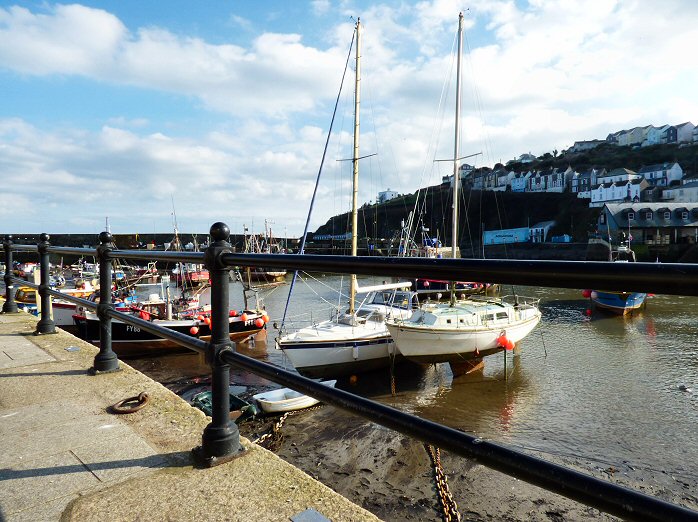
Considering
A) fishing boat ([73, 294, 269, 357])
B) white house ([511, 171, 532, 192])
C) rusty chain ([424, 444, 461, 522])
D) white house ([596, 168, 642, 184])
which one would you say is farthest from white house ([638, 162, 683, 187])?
rusty chain ([424, 444, 461, 522])

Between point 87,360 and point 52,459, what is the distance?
1.82 metres

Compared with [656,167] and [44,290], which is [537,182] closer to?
[656,167]

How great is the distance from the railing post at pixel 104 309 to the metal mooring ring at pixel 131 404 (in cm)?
58

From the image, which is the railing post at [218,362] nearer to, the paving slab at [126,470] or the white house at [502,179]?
the paving slab at [126,470]

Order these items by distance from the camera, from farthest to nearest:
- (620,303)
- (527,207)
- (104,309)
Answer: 1. (527,207)
2. (620,303)
3. (104,309)

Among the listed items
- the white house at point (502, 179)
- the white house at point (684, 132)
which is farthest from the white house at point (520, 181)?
the white house at point (684, 132)

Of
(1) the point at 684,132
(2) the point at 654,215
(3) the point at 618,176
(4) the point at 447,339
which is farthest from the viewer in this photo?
(1) the point at 684,132

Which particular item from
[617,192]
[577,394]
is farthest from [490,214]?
[577,394]

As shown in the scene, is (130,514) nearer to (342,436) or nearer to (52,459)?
(52,459)

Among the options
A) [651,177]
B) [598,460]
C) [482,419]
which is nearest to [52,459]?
[598,460]

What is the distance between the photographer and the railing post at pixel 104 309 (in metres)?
3.08

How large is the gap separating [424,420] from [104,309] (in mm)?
2676

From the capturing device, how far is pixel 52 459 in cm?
204

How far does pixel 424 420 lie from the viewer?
111 centimetres
